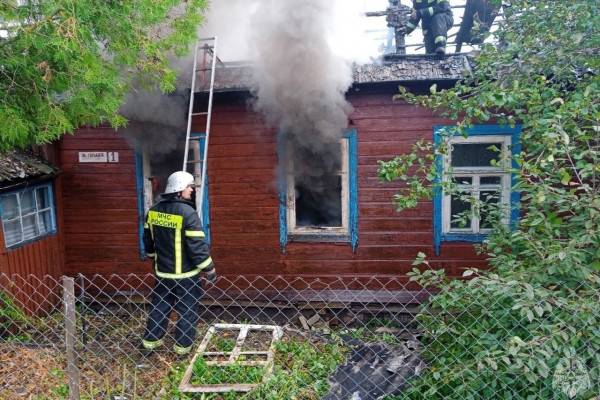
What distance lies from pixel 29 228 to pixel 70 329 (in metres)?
3.85

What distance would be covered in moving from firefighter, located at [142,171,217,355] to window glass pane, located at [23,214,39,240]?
2530mm

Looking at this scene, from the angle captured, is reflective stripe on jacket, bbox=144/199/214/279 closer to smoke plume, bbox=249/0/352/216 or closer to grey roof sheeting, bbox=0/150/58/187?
smoke plume, bbox=249/0/352/216

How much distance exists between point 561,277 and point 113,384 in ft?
12.9

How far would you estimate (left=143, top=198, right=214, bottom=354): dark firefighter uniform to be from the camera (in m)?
4.70

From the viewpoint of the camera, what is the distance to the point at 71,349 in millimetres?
3359

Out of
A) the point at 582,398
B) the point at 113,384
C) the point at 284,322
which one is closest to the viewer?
the point at 582,398

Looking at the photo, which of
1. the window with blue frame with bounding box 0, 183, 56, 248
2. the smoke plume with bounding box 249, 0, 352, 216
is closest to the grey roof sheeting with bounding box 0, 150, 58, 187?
the window with blue frame with bounding box 0, 183, 56, 248

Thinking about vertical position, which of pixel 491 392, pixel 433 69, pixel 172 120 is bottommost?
pixel 491 392

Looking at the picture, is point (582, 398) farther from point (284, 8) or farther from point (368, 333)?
point (284, 8)

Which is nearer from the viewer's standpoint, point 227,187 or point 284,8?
point 284,8

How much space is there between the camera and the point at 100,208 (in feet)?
23.1

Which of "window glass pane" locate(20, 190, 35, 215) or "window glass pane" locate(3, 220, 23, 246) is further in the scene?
"window glass pane" locate(20, 190, 35, 215)

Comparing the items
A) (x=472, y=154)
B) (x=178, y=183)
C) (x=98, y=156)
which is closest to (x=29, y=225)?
(x=98, y=156)

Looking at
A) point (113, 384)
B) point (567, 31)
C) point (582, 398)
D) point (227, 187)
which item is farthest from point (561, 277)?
point (227, 187)
